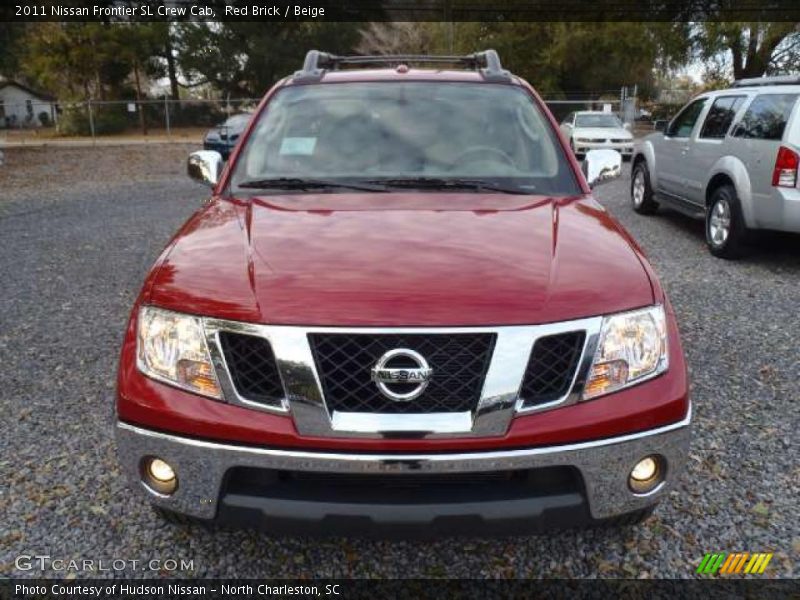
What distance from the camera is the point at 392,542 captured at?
2326 millimetres

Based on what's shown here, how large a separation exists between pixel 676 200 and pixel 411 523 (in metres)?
7.67

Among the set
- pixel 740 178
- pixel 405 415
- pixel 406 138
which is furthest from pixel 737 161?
pixel 405 415

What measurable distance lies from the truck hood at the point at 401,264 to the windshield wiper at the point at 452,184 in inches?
6.8

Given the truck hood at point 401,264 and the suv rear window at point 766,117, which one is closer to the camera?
the truck hood at point 401,264

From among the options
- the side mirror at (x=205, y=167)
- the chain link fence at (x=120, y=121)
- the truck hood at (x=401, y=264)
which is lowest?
the chain link fence at (x=120, y=121)

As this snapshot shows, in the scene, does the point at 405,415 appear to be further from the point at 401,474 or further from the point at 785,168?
the point at 785,168

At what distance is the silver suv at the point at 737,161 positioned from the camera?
6145mm

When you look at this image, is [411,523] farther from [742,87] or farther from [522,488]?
[742,87]

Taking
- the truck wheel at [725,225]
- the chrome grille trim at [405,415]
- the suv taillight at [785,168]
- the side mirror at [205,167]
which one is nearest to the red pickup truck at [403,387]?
the chrome grille trim at [405,415]

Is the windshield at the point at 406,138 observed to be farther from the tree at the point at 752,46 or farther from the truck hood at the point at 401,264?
the tree at the point at 752,46

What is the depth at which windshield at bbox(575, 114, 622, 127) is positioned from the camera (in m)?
19.2

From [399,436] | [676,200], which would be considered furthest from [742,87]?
[399,436]

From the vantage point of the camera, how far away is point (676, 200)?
27.9ft

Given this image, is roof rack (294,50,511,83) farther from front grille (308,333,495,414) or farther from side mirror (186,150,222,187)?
front grille (308,333,495,414)
